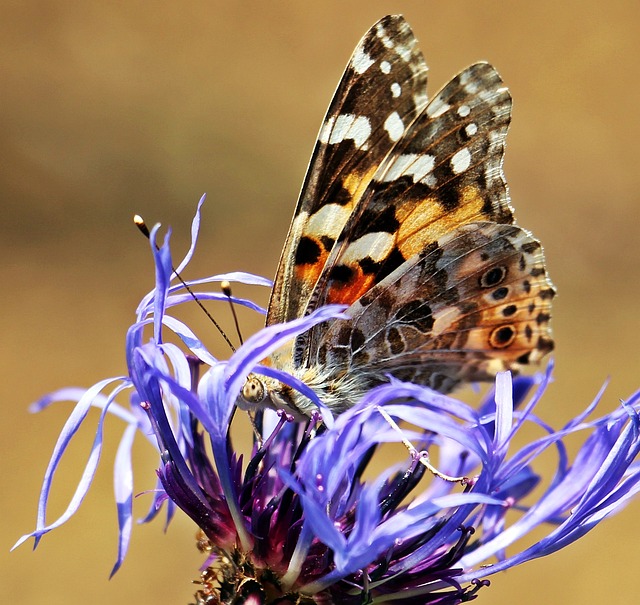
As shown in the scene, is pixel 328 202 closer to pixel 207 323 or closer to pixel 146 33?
pixel 207 323

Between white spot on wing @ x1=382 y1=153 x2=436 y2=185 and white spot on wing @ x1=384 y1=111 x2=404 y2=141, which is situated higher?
white spot on wing @ x1=384 y1=111 x2=404 y2=141

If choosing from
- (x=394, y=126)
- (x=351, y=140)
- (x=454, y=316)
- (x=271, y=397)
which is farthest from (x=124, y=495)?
(x=394, y=126)

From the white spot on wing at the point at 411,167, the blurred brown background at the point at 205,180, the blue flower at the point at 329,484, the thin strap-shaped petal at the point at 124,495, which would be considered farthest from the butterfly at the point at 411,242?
the blurred brown background at the point at 205,180

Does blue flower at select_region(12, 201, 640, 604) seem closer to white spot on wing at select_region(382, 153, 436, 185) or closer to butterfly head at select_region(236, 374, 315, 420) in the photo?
butterfly head at select_region(236, 374, 315, 420)

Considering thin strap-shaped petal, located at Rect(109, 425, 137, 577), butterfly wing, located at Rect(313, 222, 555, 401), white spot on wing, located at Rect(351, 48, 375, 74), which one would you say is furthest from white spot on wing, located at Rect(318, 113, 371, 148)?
thin strap-shaped petal, located at Rect(109, 425, 137, 577)

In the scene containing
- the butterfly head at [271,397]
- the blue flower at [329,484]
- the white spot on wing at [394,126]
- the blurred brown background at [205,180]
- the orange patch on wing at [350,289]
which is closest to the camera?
the blue flower at [329,484]

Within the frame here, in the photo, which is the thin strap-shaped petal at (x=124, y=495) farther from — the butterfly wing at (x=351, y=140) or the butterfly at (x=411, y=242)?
the butterfly wing at (x=351, y=140)

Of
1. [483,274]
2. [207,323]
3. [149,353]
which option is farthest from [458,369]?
[207,323]
